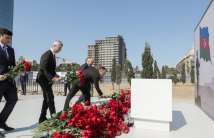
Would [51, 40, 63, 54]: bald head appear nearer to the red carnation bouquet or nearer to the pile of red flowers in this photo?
the red carnation bouquet

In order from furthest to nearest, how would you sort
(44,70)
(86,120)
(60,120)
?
(44,70)
(60,120)
(86,120)

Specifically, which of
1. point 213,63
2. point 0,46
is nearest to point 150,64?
point 213,63

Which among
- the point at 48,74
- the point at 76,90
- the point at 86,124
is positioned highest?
the point at 48,74

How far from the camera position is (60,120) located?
276cm

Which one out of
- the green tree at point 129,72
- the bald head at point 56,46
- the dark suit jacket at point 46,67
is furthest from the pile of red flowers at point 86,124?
the green tree at point 129,72

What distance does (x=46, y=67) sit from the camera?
5.26 meters

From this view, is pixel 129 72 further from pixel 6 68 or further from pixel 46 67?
pixel 6 68

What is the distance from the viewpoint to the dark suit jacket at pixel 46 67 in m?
5.23

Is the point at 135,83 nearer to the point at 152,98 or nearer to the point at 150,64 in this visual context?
the point at 152,98

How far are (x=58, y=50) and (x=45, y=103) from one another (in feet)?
3.59

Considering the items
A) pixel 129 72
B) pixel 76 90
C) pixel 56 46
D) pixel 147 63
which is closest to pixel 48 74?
pixel 56 46

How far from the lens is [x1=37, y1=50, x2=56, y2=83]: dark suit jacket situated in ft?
17.2

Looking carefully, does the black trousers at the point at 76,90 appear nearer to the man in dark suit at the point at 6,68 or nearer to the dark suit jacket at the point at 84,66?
the dark suit jacket at the point at 84,66

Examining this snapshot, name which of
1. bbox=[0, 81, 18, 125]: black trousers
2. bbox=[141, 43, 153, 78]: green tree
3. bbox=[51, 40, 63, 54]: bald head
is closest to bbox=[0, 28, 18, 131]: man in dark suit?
bbox=[0, 81, 18, 125]: black trousers
